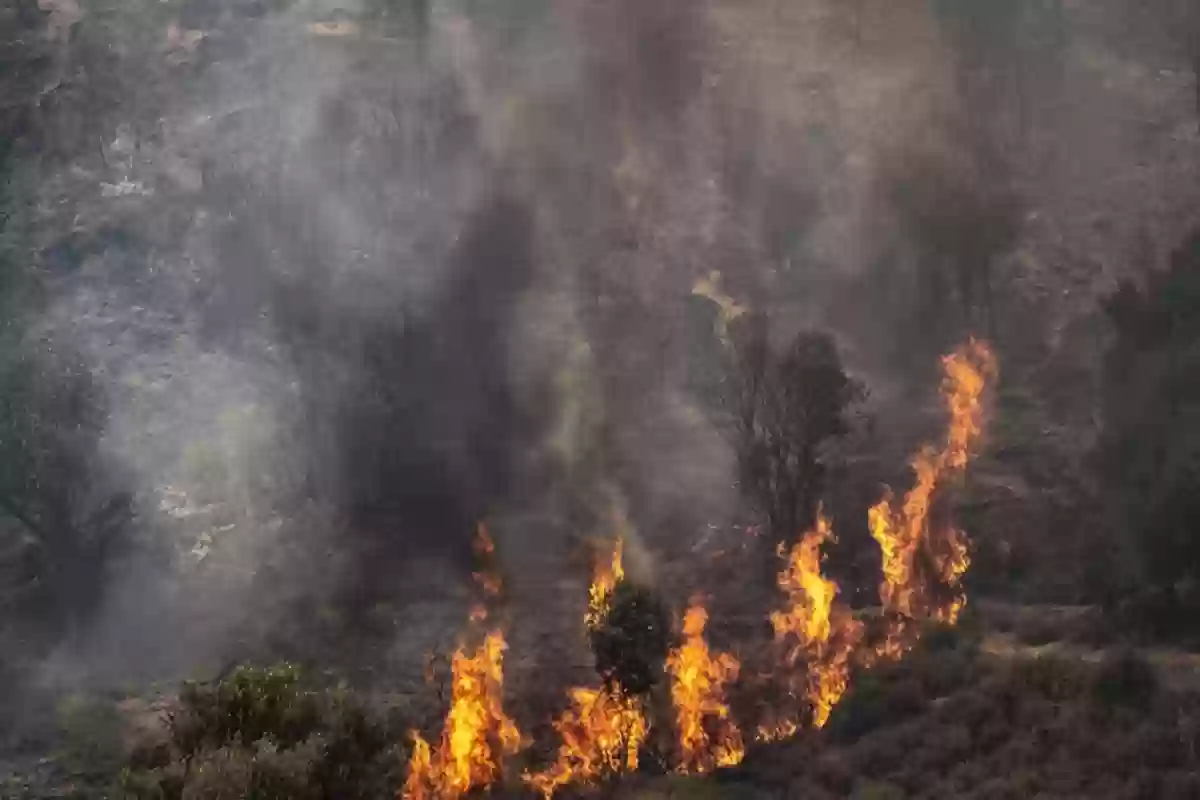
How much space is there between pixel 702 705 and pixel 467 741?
614 cm

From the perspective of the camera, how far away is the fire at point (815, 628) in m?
30.4

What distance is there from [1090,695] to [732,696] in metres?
8.96

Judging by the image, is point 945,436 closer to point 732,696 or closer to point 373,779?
point 732,696

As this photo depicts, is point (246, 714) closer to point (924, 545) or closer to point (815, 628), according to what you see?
point (815, 628)

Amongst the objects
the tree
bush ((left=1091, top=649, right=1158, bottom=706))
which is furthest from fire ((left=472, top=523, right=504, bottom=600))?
the tree

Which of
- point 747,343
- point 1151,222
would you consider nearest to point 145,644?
point 747,343

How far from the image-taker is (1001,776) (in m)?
25.4

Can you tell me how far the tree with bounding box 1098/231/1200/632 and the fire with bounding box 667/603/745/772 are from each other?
1176 centimetres

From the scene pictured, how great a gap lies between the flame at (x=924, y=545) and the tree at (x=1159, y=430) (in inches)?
190

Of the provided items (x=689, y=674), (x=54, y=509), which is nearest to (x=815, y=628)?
(x=689, y=674)

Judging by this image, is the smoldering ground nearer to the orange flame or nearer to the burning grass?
the orange flame

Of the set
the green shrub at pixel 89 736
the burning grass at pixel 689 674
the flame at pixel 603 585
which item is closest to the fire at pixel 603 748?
the burning grass at pixel 689 674

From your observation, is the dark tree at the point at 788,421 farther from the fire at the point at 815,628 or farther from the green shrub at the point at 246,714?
the green shrub at the point at 246,714

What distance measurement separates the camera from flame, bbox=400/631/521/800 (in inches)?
1102
